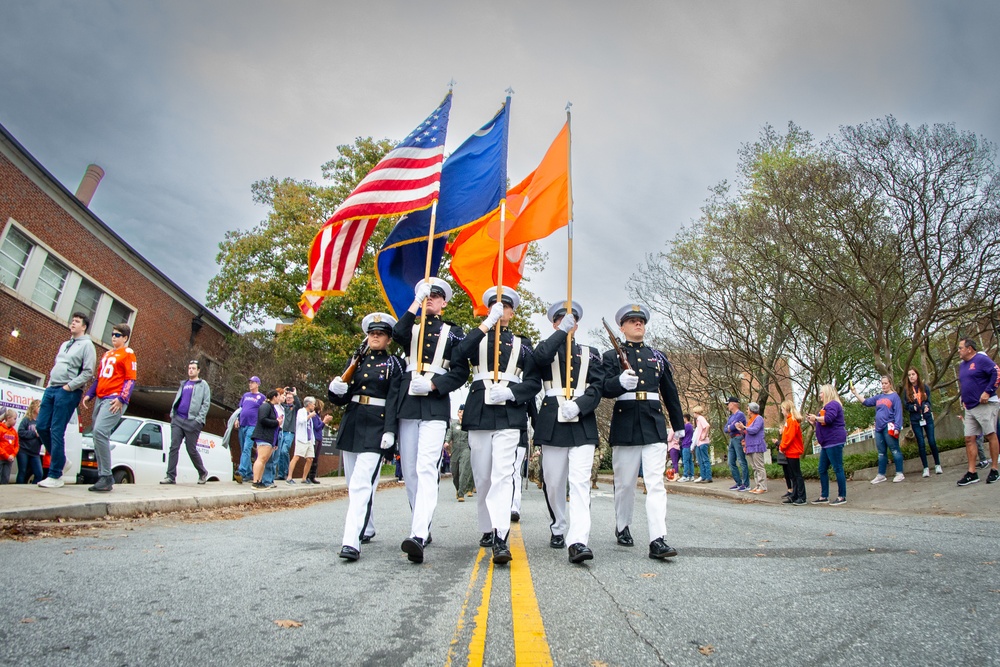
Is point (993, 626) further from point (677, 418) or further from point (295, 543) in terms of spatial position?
point (295, 543)

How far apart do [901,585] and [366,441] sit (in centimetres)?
373

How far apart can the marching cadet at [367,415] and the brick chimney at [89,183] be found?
29.2 m

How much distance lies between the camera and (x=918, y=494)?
29.8 feet

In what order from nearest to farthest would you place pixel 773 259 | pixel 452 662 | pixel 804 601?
pixel 452 662 → pixel 804 601 → pixel 773 259

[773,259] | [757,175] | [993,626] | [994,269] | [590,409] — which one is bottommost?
[993,626]

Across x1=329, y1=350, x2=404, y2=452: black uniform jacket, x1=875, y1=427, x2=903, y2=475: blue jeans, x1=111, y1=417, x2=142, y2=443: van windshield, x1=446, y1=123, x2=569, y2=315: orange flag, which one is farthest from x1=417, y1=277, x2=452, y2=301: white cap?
x1=111, y1=417, x2=142, y2=443: van windshield

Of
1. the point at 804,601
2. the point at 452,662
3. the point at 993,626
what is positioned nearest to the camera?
the point at 452,662

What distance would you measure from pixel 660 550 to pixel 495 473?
4.41 feet

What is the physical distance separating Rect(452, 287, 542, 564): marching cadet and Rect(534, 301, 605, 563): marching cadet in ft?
0.55

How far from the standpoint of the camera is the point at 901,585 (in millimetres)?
3367

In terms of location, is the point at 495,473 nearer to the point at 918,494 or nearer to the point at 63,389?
the point at 63,389

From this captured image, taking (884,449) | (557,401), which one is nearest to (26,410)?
(557,401)

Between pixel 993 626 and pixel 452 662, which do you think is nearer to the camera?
pixel 452 662

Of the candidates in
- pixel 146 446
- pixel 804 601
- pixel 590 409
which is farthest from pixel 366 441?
pixel 146 446
